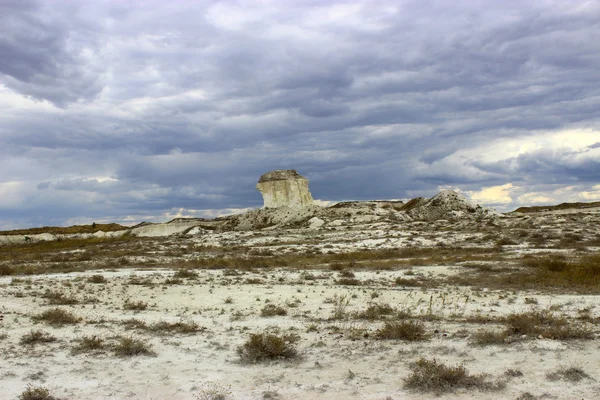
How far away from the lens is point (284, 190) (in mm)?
66062

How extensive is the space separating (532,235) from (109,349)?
29.9 metres

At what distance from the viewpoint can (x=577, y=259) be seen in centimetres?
2039

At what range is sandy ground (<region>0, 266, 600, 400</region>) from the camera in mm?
6625

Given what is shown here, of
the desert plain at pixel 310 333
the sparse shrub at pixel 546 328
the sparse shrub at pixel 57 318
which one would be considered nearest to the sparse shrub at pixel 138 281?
the desert plain at pixel 310 333

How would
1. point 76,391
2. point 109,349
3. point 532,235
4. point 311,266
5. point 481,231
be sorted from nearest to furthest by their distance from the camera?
point 76,391 → point 109,349 → point 311,266 → point 532,235 → point 481,231

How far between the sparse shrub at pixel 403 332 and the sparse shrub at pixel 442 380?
6.78 feet

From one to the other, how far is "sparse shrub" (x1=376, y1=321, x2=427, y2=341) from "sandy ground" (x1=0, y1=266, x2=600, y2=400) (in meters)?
0.15

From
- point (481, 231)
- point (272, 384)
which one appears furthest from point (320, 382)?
point (481, 231)

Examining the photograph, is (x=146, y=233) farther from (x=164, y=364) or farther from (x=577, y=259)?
(x=164, y=364)

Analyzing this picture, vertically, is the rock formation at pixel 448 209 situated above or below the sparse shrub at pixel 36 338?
above

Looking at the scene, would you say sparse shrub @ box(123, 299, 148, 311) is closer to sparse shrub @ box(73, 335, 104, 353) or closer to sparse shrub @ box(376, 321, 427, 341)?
sparse shrub @ box(73, 335, 104, 353)

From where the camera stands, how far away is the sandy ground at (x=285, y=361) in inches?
261

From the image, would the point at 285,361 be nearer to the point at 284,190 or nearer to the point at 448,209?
the point at 448,209

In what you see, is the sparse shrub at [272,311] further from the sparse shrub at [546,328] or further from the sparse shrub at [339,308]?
the sparse shrub at [546,328]
